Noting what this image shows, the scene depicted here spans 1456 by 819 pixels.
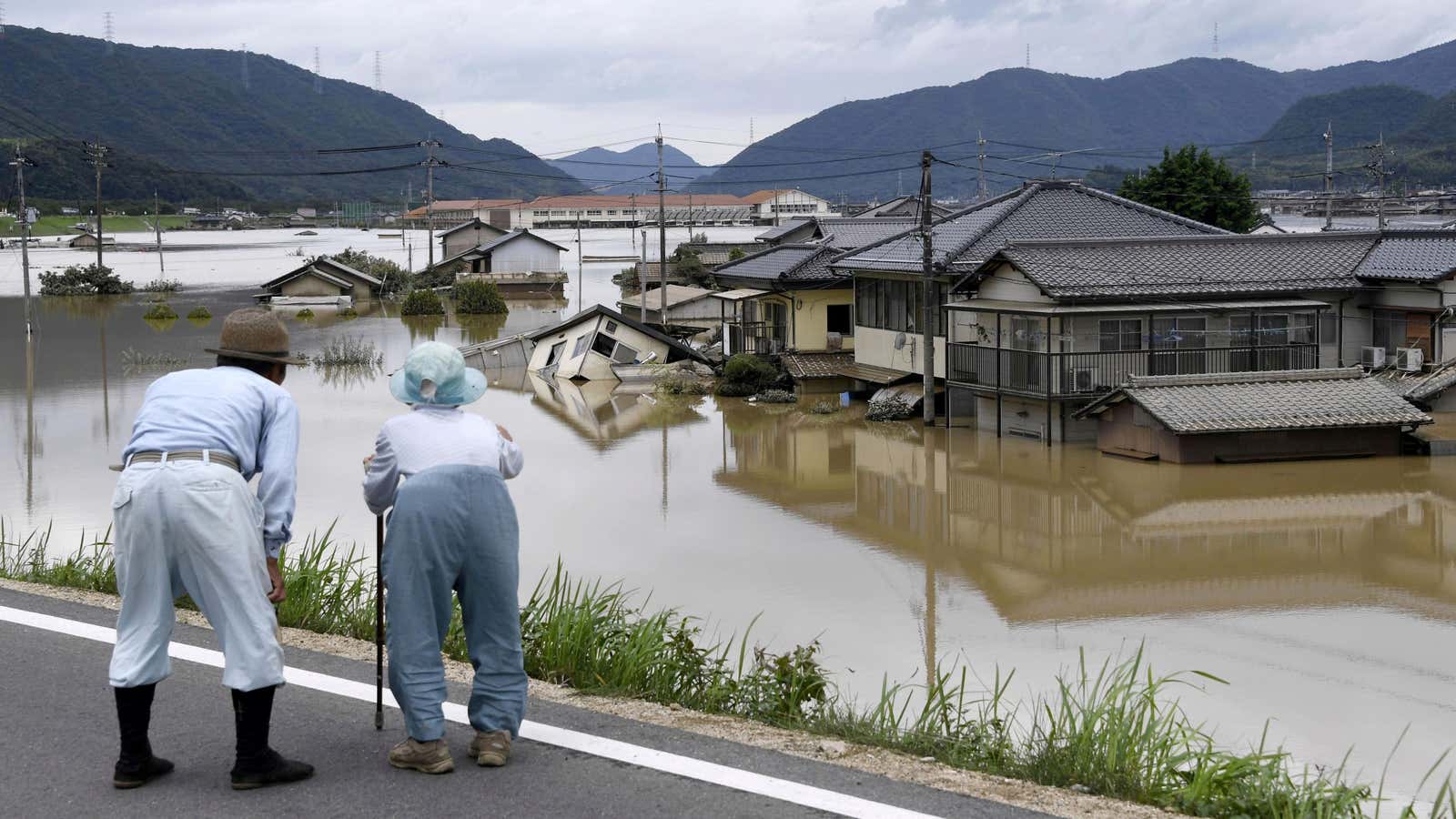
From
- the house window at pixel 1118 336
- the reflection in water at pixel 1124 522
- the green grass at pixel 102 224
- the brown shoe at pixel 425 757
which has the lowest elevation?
the reflection in water at pixel 1124 522

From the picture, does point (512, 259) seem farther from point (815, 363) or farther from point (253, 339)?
point (253, 339)

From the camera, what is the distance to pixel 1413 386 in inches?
805

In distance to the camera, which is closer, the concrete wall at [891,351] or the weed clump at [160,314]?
the concrete wall at [891,351]

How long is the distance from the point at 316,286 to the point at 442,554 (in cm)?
5257

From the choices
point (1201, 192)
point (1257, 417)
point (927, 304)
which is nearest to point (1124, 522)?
point (1257, 417)

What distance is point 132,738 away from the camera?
446 cm

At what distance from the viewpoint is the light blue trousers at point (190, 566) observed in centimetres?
432

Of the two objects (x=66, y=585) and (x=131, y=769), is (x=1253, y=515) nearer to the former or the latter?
(x=66, y=585)

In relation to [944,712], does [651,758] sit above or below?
above

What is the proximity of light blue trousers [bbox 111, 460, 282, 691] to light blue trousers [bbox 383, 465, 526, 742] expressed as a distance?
41 cm

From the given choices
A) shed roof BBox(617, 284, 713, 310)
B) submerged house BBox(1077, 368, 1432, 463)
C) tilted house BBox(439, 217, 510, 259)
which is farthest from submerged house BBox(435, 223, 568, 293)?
submerged house BBox(1077, 368, 1432, 463)

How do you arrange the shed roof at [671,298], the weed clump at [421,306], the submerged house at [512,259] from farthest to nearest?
the submerged house at [512,259]
the weed clump at [421,306]
the shed roof at [671,298]

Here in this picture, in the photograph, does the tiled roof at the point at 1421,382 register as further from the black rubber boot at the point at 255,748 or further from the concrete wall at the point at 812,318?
the black rubber boot at the point at 255,748

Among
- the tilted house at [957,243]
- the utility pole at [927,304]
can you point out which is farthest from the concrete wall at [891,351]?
the utility pole at [927,304]
